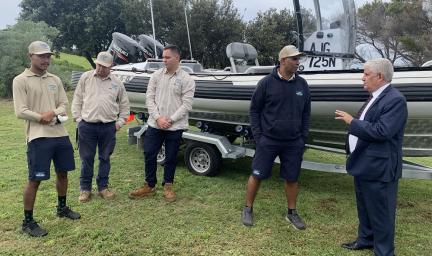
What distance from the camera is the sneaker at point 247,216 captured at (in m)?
4.18

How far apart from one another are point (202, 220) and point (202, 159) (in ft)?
5.65

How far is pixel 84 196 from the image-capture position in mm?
4746

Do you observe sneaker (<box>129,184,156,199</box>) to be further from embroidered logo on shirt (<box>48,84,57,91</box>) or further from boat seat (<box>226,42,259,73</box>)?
boat seat (<box>226,42,259,73</box>)

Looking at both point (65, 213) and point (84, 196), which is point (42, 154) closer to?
point (65, 213)

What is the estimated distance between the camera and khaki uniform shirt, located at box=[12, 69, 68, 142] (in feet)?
12.2

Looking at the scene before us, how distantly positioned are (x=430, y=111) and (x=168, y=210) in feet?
8.92

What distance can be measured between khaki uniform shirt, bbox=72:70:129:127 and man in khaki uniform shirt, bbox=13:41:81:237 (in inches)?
24.5

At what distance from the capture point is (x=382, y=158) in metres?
3.24

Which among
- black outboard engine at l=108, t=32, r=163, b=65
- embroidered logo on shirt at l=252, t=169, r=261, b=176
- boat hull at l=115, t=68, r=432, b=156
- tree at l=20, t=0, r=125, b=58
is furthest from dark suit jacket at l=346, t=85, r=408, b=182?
tree at l=20, t=0, r=125, b=58

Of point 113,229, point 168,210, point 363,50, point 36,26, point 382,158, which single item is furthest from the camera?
point 36,26

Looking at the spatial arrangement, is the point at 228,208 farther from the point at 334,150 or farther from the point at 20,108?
the point at 20,108

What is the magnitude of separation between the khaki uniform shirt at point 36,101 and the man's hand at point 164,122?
98 centimetres

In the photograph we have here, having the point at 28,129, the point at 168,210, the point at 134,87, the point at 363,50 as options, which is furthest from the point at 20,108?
the point at 363,50

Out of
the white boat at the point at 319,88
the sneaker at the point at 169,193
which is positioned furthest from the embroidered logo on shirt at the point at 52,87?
the white boat at the point at 319,88
